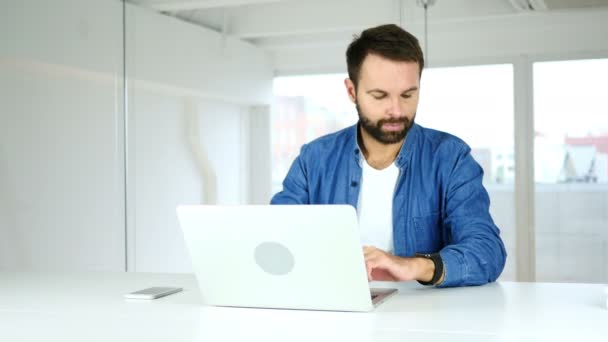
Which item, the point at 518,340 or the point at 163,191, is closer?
the point at 518,340

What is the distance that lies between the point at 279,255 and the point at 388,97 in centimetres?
103

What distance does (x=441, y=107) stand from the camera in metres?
4.95

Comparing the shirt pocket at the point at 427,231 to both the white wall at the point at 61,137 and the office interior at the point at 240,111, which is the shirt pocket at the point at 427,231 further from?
the white wall at the point at 61,137

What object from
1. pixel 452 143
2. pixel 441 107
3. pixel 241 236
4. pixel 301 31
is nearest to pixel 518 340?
pixel 241 236

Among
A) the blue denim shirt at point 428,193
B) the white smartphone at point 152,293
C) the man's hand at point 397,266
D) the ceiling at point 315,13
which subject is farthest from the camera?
the ceiling at point 315,13

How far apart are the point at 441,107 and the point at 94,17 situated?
224 centimetres

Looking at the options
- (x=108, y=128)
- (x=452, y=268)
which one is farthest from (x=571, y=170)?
(x=108, y=128)

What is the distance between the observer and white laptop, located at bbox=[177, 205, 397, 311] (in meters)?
1.94

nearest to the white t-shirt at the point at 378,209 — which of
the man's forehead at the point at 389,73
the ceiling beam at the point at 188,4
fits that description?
the man's forehead at the point at 389,73

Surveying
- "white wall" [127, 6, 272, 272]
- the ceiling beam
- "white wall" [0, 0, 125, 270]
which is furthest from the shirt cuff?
the ceiling beam

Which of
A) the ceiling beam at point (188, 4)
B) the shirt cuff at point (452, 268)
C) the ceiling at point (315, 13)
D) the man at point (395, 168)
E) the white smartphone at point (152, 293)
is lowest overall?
the white smartphone at point (152, 293)

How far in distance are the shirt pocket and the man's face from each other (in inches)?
11.0

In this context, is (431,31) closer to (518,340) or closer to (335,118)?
(335,118)

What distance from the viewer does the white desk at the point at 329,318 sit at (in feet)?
5.92
